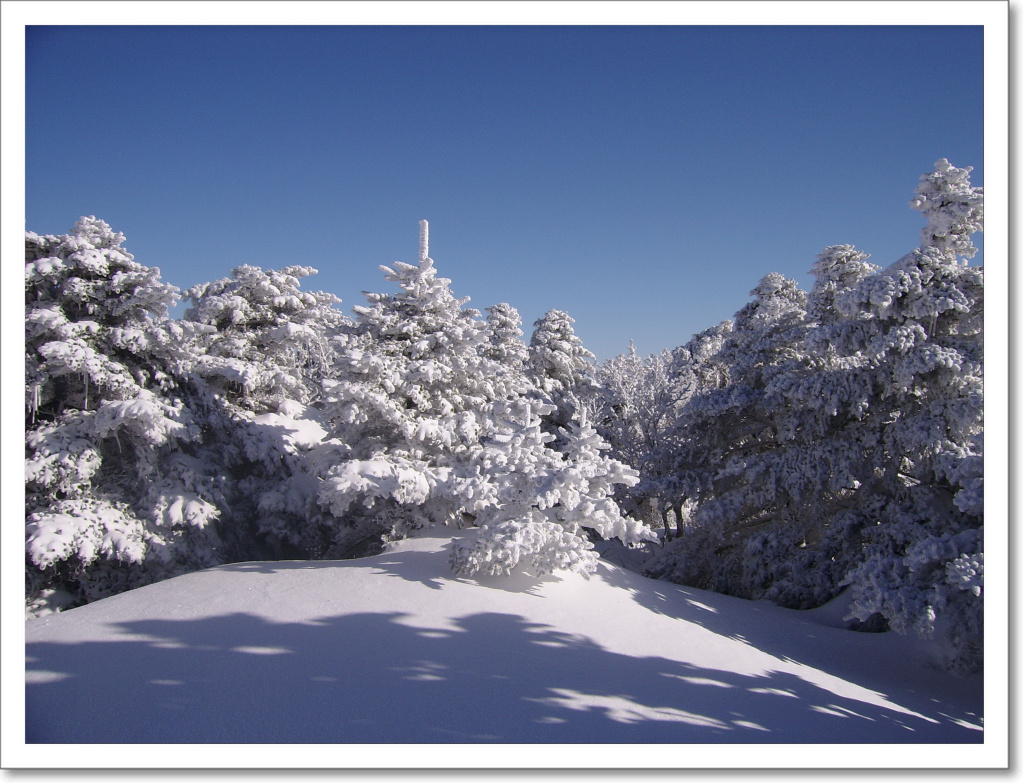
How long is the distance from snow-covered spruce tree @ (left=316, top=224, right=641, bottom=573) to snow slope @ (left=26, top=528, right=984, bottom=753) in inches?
44.9

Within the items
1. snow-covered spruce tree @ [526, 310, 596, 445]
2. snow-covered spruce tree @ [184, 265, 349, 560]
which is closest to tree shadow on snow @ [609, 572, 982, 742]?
snow-covered spruce tree @ [184, 265, 349, 560]

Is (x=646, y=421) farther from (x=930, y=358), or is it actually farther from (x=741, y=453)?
(x=930, y=358)

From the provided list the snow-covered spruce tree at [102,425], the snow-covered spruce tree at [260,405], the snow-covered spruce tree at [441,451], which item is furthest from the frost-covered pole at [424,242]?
the snow-covered spruce tree at [102,425]

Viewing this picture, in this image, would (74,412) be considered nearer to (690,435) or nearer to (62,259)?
(62,259)

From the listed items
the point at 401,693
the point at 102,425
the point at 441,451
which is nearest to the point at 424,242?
the point at 441,451

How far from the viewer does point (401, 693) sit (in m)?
5.41

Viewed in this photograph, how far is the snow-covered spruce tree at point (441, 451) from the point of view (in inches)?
355

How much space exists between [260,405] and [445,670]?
13173 mm

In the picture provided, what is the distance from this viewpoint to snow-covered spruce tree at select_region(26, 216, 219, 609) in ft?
34.1

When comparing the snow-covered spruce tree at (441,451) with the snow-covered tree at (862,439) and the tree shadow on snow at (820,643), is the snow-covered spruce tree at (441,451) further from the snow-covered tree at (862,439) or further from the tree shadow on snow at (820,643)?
the snow-covered tree at (862,439)

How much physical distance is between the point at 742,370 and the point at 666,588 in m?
6.55

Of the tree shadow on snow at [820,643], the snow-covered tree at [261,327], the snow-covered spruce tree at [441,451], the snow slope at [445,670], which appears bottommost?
the tree shadow on snow at [820,643]

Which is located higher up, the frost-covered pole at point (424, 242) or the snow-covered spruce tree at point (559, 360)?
the frost-covered pole at point (424, 242)

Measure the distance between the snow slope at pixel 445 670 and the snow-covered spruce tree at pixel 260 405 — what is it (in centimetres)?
444
